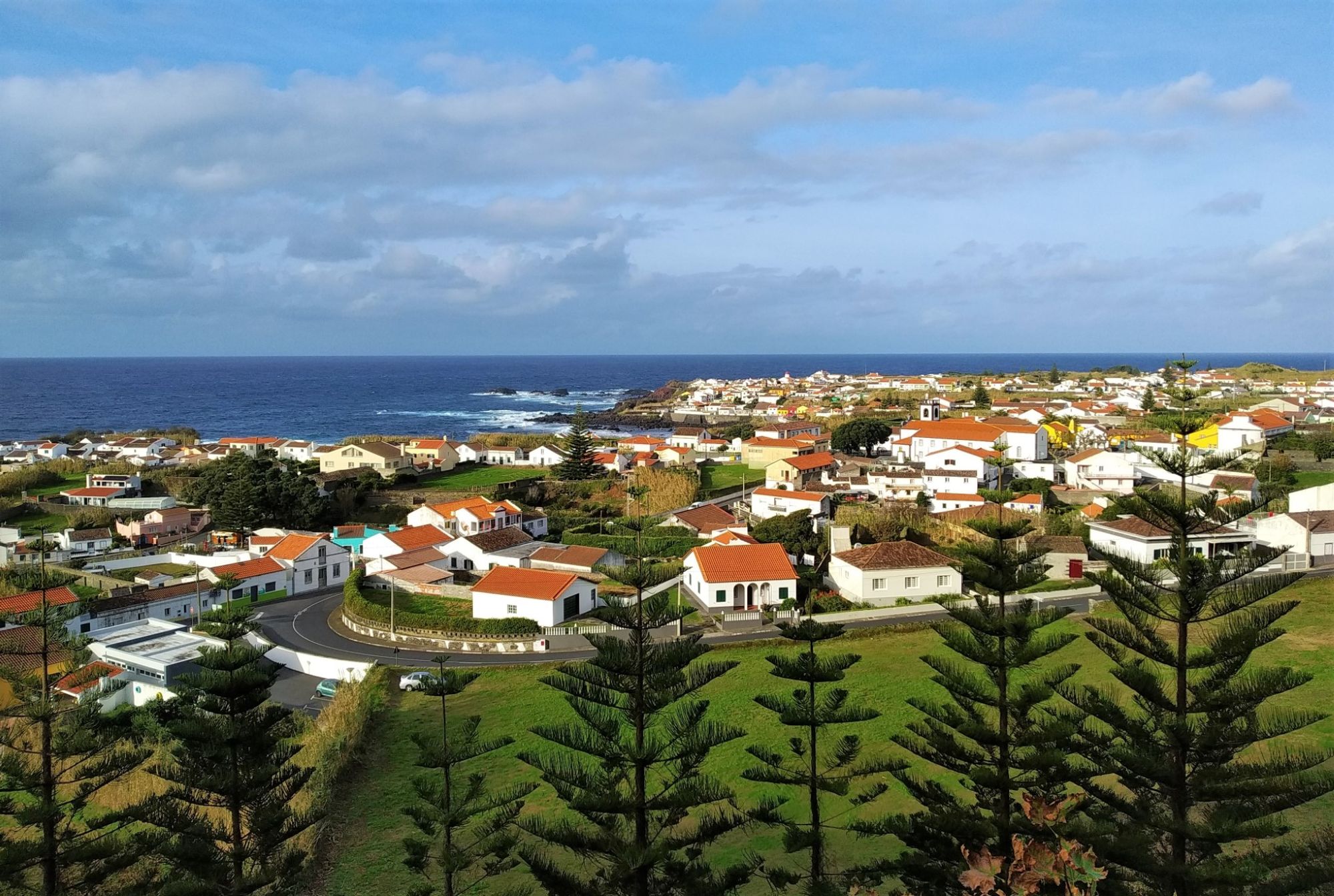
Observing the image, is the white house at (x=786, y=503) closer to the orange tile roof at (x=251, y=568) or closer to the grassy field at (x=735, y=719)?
the grassy field at (x=735, y=719)

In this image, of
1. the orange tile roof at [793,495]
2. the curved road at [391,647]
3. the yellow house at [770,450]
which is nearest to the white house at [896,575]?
the curved road at [391,647]

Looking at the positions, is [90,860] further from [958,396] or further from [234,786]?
[958,396]

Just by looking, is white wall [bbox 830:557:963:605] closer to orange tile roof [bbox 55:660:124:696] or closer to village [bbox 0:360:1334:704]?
village [bbox 0:360:1334:704]

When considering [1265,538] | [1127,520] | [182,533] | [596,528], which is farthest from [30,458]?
[1265,538]

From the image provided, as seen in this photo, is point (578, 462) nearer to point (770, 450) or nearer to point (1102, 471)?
point (770, 450)

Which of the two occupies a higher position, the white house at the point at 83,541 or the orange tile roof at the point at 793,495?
the orange tile roof at the point at 793,495

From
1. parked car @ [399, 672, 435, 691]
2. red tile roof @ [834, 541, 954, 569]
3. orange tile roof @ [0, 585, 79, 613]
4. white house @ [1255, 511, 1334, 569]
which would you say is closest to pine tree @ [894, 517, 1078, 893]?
parked car @ [399, 672, 435, 691]
